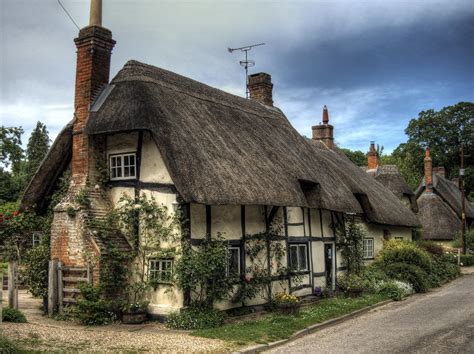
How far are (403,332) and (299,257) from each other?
5.40m

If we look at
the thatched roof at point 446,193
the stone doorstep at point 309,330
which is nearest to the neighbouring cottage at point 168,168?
the stone doorstep at point 309,330

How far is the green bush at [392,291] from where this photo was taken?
16.6 metres

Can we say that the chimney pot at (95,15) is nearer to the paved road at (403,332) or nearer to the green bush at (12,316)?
the green bush at (12,316)

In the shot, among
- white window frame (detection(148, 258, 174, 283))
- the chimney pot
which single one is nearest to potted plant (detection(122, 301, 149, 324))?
white window frame (detection(148, 258, 174, 283))

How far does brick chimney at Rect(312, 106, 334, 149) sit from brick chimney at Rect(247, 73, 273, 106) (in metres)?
5.40

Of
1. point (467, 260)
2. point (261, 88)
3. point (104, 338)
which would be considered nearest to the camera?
point (104, 338)

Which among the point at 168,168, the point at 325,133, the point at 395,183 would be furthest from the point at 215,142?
the point at 395,183

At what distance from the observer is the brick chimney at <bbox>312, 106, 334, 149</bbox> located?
1035 inches

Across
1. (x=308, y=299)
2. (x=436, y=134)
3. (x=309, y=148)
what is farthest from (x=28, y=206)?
(x=436, y=134)

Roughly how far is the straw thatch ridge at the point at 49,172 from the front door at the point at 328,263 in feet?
28.6

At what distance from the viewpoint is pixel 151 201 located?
12484 mm

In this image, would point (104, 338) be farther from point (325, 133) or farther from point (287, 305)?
point (325, 133)

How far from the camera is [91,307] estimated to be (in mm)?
11719

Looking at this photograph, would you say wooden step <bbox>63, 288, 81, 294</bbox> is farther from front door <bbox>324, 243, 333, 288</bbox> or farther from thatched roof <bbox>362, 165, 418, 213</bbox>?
thatched roof <bbox>362, 165, 418, 213</bbox>
